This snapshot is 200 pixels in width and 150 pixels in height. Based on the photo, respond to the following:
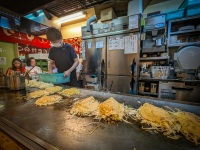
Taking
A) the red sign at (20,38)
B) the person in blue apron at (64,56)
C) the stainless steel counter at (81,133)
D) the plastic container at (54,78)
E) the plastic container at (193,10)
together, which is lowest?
the stainless steel counter at (81,133)

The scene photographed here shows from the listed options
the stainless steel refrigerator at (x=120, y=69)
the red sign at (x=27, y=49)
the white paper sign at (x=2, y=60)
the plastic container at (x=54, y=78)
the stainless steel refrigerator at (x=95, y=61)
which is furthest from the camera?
the red sign at (x=27, y=49)

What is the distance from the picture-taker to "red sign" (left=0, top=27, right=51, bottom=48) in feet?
18.1

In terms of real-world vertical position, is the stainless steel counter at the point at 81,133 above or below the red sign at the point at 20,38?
below

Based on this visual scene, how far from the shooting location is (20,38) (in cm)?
619

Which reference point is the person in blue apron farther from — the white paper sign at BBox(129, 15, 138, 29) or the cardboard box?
the white paper sign at BBox(129, 15, 138, 29)

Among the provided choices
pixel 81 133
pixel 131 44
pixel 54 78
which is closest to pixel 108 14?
pixel 131 44

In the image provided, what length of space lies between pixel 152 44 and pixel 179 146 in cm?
352

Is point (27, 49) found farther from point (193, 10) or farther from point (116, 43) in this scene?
point (193, 10)

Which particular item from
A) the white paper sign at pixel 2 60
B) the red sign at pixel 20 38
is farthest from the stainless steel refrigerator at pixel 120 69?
the white paper sign at pixel 2 60

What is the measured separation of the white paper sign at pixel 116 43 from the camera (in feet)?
11.7

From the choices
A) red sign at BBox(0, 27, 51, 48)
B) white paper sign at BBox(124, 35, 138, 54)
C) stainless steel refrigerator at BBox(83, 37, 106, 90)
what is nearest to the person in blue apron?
stainless steel refrigerator at BBox(83, 37, 106, 90)

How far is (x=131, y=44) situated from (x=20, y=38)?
6484mm

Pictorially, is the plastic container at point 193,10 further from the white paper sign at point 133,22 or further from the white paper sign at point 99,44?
the white paper sign at point 99,44

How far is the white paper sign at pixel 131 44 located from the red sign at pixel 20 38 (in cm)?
623
